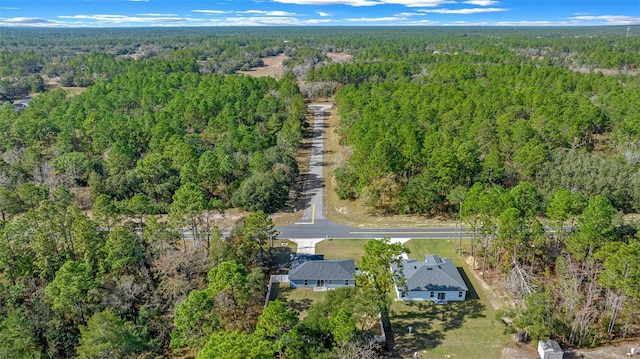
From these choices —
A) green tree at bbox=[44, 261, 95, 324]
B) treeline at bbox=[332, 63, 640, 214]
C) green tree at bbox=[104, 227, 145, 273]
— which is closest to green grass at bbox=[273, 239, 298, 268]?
treeline at bbox=[332, 63, 640, 214]

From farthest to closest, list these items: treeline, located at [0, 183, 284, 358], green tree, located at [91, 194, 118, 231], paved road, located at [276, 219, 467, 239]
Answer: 1. paved road, located at [276, 219, 467, 239]
2. green tree, located at [91, 194, 118, 231]
3. treeline, located at [0, 183, 284, 358]

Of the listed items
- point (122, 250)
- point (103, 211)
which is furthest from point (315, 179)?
point (122, 250)

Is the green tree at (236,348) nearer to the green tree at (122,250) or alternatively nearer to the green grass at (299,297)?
the green grass at (299,297)

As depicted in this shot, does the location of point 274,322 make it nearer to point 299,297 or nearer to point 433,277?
point 299,297

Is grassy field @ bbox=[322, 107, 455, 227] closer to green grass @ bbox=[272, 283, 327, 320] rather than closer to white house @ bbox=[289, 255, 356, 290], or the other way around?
white house @ bbox=[289, 255, 356, 290]

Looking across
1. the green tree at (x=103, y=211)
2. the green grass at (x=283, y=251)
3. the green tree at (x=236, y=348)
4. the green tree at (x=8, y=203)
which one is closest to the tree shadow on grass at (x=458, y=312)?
the green grass at (x=283, y=251)

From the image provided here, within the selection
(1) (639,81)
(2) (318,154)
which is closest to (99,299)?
(2) (318,154)

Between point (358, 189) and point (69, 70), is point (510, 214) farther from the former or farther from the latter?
point (69, 70)
